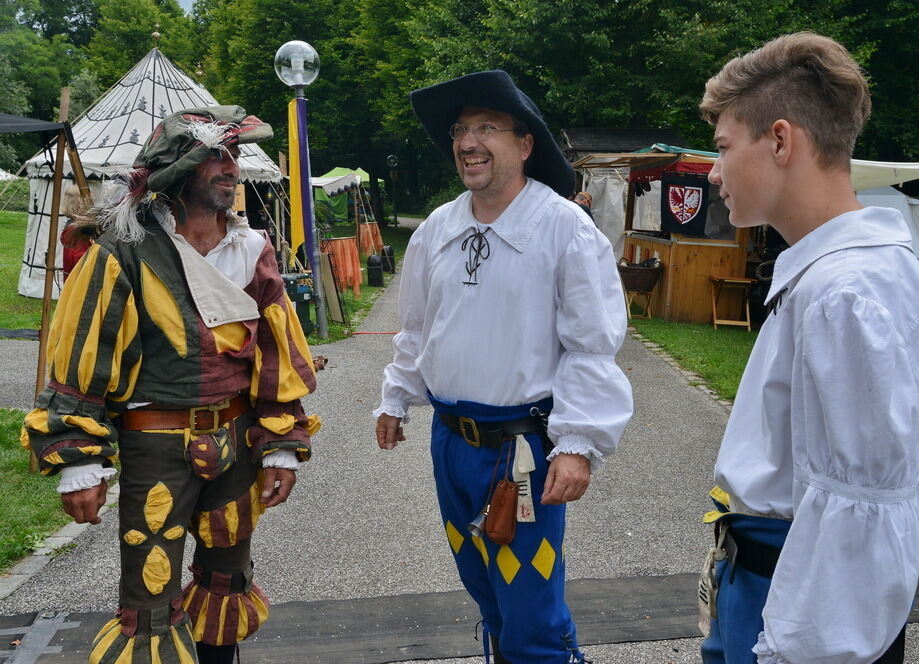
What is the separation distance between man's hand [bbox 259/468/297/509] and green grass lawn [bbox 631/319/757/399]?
20.3 ft

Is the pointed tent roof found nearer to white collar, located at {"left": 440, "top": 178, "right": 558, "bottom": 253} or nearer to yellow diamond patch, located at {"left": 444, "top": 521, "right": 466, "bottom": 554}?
white collar, located at {"left": 440, "top": 178, "right": 558, "bottom": 253}

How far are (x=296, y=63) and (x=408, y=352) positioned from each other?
25.9 ft

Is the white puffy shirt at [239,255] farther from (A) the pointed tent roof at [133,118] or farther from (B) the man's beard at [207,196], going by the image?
(A) the pointed tent roof at [133,118]

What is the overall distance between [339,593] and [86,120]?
11881mm

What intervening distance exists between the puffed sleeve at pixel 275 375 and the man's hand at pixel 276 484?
0.22 ft

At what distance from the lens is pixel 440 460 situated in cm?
268

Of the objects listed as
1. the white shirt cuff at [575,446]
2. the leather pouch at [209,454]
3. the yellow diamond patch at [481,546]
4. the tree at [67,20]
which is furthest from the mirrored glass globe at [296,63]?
the tree at [67,20]

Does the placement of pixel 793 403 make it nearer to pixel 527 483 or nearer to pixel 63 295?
pixel 527 483

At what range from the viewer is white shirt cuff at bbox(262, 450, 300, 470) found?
2.73 meters

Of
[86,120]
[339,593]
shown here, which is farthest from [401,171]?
[339,593]

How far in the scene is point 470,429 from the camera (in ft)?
8.41

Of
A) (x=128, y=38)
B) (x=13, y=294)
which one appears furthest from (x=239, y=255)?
(x=128, y=38)

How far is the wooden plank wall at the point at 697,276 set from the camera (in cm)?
1239

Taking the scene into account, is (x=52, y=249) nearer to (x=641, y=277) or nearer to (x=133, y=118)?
(x=133, y=118)
